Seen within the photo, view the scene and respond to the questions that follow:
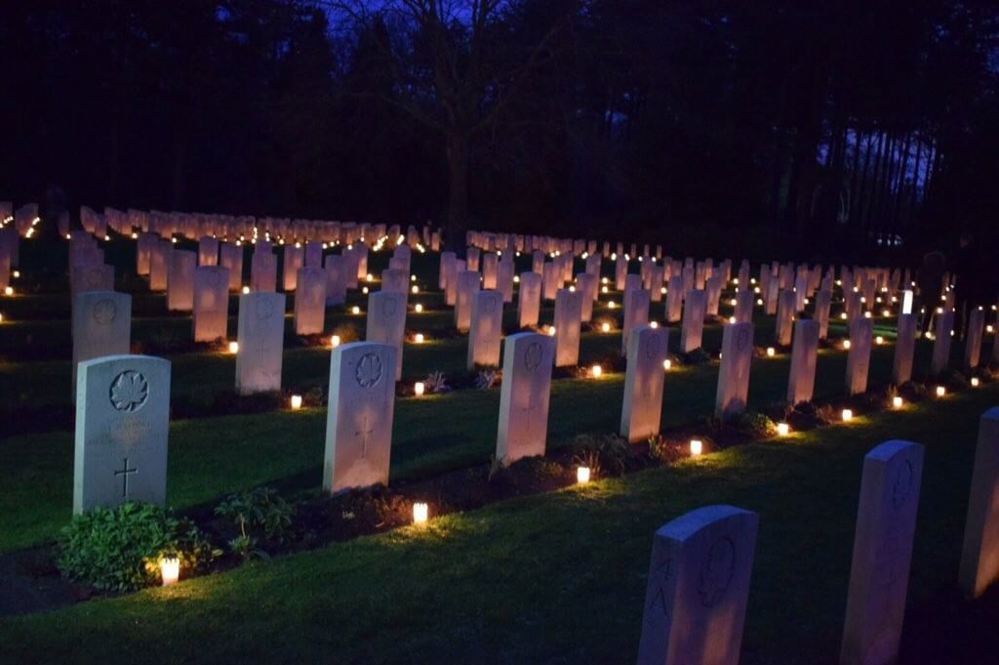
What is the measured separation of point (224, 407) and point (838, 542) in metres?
6.25

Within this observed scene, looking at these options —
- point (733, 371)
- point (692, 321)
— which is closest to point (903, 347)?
point (692, 321)

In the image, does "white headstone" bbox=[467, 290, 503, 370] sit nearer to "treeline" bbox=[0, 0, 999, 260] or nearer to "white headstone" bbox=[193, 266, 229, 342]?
"white headstone" bbox=[193, 266, 229, 342]

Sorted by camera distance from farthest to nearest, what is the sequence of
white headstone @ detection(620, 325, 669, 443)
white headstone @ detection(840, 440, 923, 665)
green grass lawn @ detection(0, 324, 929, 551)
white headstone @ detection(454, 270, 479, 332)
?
white headstone @ detection(454, 270, 479, 332)
white headstone @ detection(620, 325, 669, 443)
green grass lawn @ detection(0, 324, 929, 551)
white headstone @ detection(840, 440, 923, 665)

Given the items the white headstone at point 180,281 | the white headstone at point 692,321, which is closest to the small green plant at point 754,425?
the white headstone at point 692,321

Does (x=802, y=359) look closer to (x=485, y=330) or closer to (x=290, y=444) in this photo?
(x=485, y=330)

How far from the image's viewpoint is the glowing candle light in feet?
20.5

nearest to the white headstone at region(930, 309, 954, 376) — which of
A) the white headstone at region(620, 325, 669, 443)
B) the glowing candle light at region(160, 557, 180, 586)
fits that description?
the white headstone at region(620, 325, 669, 443)

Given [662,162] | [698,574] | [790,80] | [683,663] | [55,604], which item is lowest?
[55,604]

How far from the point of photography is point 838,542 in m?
7.79

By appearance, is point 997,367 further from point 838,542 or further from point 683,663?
point 683,663

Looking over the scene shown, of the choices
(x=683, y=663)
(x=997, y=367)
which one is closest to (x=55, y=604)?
(x=683, y=663)

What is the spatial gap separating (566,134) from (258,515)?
91.6ft

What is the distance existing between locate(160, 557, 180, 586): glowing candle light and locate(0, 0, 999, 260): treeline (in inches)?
994

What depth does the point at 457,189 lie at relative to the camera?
29.9 meters
